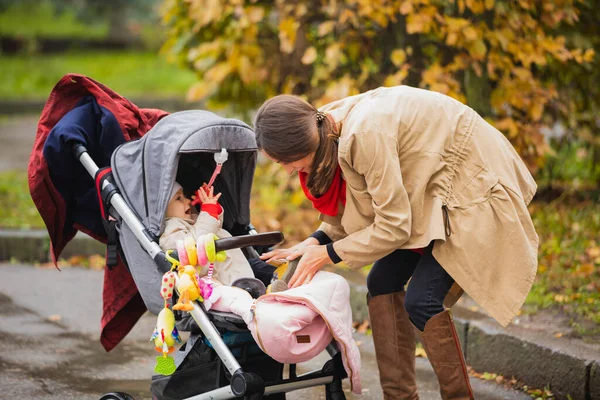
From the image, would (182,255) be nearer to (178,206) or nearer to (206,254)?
(206,254)

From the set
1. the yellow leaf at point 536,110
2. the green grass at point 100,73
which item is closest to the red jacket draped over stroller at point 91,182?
the yellow leaf at point 536,110

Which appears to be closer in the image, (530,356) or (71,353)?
(530,356)

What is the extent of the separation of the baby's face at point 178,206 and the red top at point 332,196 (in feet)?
2.11

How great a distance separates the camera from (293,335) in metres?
A: 3.23

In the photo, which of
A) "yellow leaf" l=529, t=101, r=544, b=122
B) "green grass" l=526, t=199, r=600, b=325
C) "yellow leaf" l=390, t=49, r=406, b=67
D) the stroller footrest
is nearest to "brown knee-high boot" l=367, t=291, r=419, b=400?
the stroller footrest

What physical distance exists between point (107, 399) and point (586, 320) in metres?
2.65

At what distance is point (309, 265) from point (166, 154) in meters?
0.79

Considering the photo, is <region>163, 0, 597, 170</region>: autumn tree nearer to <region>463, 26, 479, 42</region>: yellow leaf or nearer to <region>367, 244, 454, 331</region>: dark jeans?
<region>463, 26, 479, 42</region>: yellow leaf

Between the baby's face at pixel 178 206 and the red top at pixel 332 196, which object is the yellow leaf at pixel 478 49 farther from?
the baby's face at pixel 178 206

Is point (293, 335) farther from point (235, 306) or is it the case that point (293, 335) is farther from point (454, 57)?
point (454, 57)

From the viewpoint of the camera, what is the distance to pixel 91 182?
417 cm

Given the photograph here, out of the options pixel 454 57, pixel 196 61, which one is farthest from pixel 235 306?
pixel 196 61

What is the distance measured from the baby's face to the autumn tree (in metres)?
2.36

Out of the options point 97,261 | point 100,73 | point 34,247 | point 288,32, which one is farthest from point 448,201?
point 100,73
